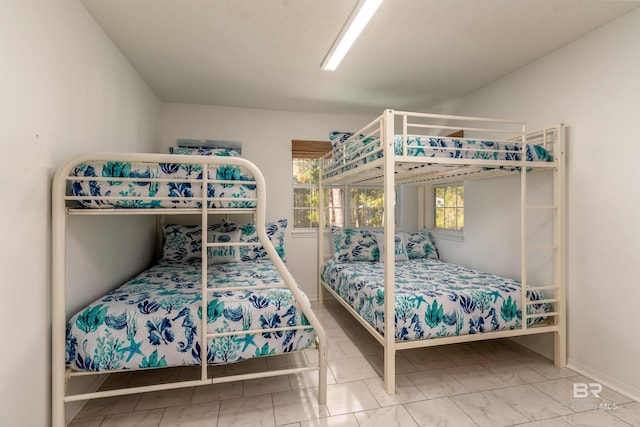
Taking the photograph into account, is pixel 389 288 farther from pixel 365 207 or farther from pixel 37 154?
pixel 365 207

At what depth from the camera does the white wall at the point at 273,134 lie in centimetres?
377

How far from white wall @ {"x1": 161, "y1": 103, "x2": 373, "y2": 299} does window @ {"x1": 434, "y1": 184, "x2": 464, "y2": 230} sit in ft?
4.54

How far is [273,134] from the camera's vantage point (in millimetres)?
3984

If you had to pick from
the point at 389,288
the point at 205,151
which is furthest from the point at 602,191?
the point at 205,151

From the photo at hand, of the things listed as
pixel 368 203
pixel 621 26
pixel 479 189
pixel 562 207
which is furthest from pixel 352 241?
pixel 621 26

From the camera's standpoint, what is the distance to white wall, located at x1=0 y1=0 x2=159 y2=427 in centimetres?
137

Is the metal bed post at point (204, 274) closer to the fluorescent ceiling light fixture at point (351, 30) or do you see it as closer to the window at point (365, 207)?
the fluorescent ceiling light fixture at point (351, 30)

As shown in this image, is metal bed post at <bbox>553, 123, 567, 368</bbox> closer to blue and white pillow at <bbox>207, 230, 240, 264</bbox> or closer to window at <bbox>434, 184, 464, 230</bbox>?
window at <bbox>434, 184, 464, 230</bbox>

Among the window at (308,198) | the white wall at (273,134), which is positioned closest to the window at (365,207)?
the window at (308,198)

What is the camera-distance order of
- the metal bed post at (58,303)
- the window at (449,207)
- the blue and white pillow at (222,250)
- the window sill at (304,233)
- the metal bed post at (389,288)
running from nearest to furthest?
the metal bed post at (58,303)
the metal bed post at (389,288)
the blue and white pillow at (222,250)
the window at (449,207)
the window sill at (304,233)

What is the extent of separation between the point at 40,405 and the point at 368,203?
3608 millimetres

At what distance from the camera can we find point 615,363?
6.99ft

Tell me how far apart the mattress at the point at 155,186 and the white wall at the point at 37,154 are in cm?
21

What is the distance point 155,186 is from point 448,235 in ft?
10.7
